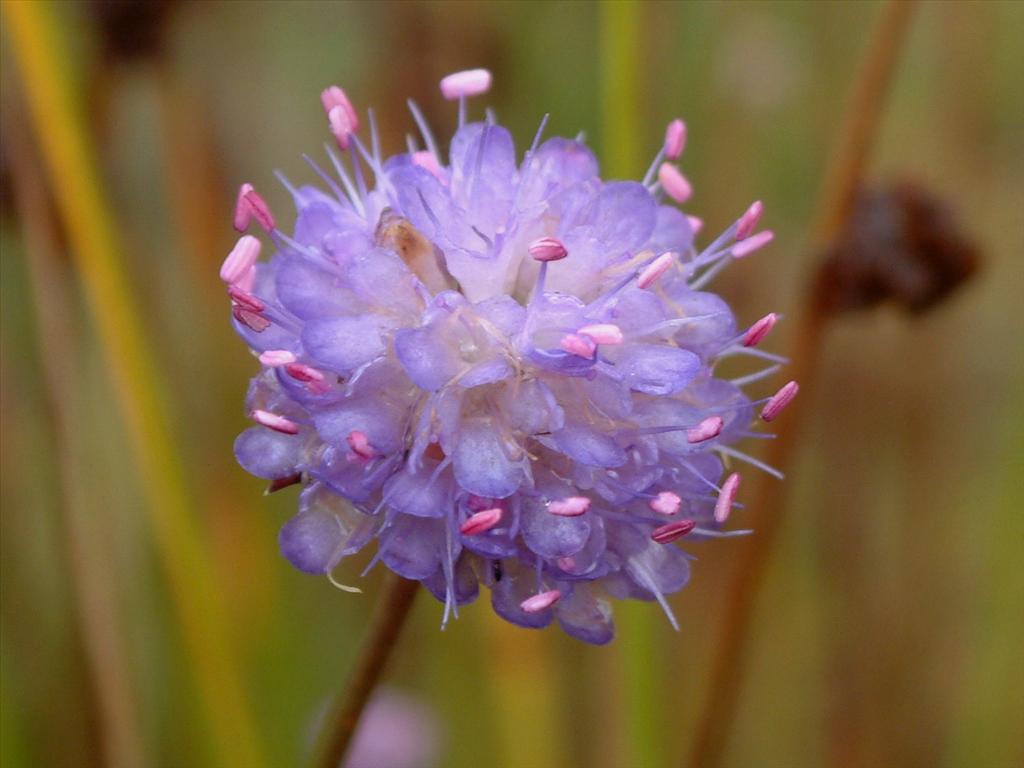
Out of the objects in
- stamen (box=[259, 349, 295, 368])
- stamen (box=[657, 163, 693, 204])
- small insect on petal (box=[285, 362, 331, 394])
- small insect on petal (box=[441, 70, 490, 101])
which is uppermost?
small insect on petal (box=[441, 70, 490, 101])

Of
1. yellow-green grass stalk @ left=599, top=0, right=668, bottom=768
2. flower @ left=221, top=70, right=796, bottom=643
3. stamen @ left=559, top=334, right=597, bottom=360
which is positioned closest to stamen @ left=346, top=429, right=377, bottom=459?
flower @ left=221, top=70, right=796, bottom=643

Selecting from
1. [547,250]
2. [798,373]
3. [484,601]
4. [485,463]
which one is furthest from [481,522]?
[484,601]

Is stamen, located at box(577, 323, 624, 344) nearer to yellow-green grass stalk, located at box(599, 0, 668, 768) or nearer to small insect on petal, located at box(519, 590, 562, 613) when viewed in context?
small insect on petal, located at box(519, 590, 562, 613)

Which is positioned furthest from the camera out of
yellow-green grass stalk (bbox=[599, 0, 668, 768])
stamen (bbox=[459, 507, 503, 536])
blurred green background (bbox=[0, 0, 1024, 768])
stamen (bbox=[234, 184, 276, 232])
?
blurred green background (bbox=[0, 0, 1024, 768])

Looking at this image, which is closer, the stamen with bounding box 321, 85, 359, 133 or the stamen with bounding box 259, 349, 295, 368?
the stamen with bounding box 259, 349, 295, 368

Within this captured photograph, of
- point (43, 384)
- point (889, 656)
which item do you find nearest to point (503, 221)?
point (43, 384)

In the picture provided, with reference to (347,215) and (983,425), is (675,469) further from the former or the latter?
(983,425)
